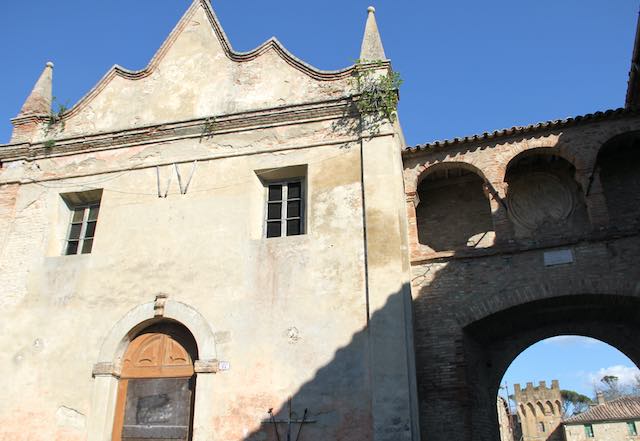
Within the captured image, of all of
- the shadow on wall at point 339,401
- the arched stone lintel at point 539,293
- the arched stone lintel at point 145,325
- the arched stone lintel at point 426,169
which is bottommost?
the shadow on wall at point 339,401

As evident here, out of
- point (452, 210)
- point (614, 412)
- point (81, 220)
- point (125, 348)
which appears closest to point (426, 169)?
point (452, 210)

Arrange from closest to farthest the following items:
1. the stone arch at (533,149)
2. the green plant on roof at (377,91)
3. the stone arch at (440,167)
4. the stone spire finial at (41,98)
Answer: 1. the green plant on roof at (377,91)
2. the stone arch at (533,149)
3. the stone arch at (440,167)
4. the stone spire finial at (41,98)

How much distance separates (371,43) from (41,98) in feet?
22.2

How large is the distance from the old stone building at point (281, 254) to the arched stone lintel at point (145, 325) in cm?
3

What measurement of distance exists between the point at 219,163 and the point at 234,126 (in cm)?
74

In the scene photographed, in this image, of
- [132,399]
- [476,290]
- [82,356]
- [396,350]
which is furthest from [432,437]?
[82,356]

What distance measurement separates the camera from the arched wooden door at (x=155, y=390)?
8125 millimetres

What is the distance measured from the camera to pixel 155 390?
841cm

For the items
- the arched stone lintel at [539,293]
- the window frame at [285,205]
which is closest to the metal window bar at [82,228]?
the window frame at [285,205]

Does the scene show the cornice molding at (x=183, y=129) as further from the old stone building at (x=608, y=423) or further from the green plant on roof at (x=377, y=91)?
the old stone building at (x=608, y=423)

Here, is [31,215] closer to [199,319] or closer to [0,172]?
[0,172]

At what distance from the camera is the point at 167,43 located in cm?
1127

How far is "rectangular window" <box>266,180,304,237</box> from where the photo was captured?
9070mm

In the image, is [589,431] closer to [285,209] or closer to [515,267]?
[515,267]
